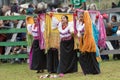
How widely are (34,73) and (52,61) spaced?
31.3 inches

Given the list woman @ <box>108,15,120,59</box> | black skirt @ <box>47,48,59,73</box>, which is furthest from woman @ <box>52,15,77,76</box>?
woman @ <box>108,15,120,59</box>

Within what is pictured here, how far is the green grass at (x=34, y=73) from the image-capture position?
41.1 feet

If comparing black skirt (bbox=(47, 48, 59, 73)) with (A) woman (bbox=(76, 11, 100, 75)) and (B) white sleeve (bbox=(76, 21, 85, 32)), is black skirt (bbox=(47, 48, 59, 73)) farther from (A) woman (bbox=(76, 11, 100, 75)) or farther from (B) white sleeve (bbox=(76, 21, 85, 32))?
(B) white sleeve (bbox=(76, 21, 85, 32))

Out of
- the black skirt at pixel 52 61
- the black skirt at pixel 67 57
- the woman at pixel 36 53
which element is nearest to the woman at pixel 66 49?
the black skirt at pixel 67 57

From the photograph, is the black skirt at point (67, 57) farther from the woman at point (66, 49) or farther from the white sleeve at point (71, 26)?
the white sleeve at point (71, 26)

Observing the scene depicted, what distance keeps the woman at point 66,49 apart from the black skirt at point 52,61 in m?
0.51

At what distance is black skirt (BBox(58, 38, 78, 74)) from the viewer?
44.2 feet

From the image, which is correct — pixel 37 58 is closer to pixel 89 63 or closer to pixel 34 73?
pixel 34 73

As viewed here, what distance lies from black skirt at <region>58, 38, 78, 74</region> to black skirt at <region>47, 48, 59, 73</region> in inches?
20.0

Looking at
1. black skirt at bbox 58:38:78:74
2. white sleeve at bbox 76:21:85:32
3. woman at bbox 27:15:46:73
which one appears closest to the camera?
white sleeve at bbox 76:21:85:32

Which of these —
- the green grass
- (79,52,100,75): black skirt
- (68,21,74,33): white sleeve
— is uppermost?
(68,21,74,33): white sleeve

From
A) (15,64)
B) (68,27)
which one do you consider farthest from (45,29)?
(15,64)

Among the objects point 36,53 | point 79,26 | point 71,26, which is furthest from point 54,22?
point 36,53

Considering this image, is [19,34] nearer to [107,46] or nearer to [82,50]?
[107,46]
